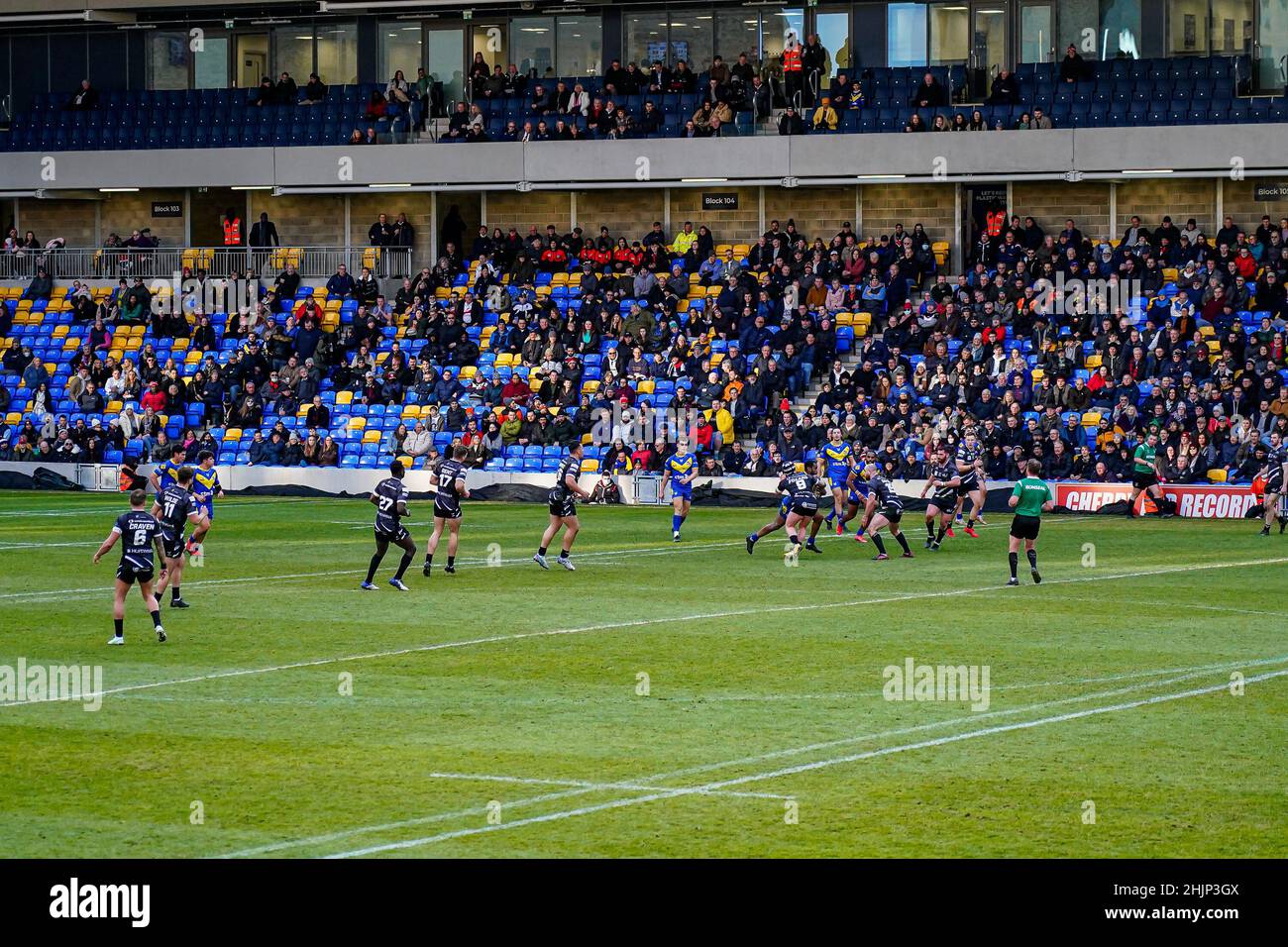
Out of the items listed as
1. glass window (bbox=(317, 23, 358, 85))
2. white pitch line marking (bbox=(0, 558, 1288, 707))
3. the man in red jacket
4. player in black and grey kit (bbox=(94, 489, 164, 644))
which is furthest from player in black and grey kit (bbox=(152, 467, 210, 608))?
glass window (bbox=(317, 23, 358, 85))

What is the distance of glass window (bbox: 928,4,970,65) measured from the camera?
171 feet

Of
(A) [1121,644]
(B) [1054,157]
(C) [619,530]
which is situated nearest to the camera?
(A) [1121,644]

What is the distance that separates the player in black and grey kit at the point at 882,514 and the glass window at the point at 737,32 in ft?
82.8

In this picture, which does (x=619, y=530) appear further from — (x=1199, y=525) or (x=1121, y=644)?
(x=1121, y=644)

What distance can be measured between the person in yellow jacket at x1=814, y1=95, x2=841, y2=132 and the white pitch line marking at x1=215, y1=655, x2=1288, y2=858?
32.8 meters

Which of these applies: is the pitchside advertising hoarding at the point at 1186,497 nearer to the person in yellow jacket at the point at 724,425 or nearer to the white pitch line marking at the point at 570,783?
the person in yellow jacket at the point at 724,425

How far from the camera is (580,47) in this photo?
5562 cm

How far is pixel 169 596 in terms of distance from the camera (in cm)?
2505

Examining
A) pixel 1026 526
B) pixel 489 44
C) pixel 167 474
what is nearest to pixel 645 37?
→ pixel 489 44

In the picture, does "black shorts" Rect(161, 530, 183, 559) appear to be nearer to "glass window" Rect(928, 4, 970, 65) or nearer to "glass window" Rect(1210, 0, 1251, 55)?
"glass window" Rect(928, 4, 970, 65)

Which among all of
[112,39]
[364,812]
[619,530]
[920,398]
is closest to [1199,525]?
[920,398]

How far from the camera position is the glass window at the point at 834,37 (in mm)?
53250

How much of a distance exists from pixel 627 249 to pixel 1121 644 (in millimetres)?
33186
